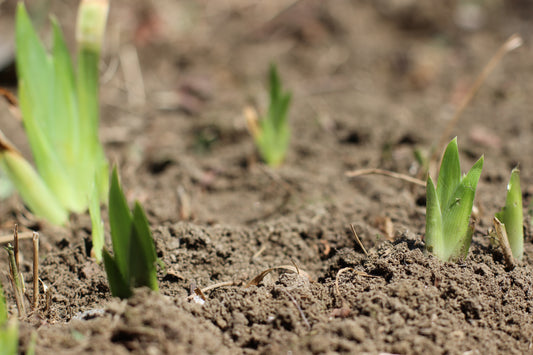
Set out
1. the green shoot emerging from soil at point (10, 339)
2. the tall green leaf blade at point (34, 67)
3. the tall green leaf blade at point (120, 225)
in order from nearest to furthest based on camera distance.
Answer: the green shoot emerging from soil at point (10, 339) < the tall green leaf blade at point (120, 225) < the tall green leaf blade at point (34, 67)

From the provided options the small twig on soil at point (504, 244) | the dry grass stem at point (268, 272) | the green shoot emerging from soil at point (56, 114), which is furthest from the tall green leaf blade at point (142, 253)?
the small twig on soil at point (504, 244)

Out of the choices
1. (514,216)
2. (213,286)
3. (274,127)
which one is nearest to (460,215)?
(514,216)

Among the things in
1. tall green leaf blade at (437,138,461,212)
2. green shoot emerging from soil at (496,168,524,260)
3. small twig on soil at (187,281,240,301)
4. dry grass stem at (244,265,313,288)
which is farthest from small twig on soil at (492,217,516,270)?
small twig on soil at (187,281,240,301)

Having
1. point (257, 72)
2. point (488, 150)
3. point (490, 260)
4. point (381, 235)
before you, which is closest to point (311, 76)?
point (257, 72)

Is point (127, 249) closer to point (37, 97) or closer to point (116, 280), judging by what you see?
point (116, 280)

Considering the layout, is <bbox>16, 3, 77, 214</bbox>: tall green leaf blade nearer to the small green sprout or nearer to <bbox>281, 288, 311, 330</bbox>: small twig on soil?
the small green sprout

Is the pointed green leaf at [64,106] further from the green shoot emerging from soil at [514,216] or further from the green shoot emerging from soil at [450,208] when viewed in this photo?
the green shoot emerging from soil at [514,216]
